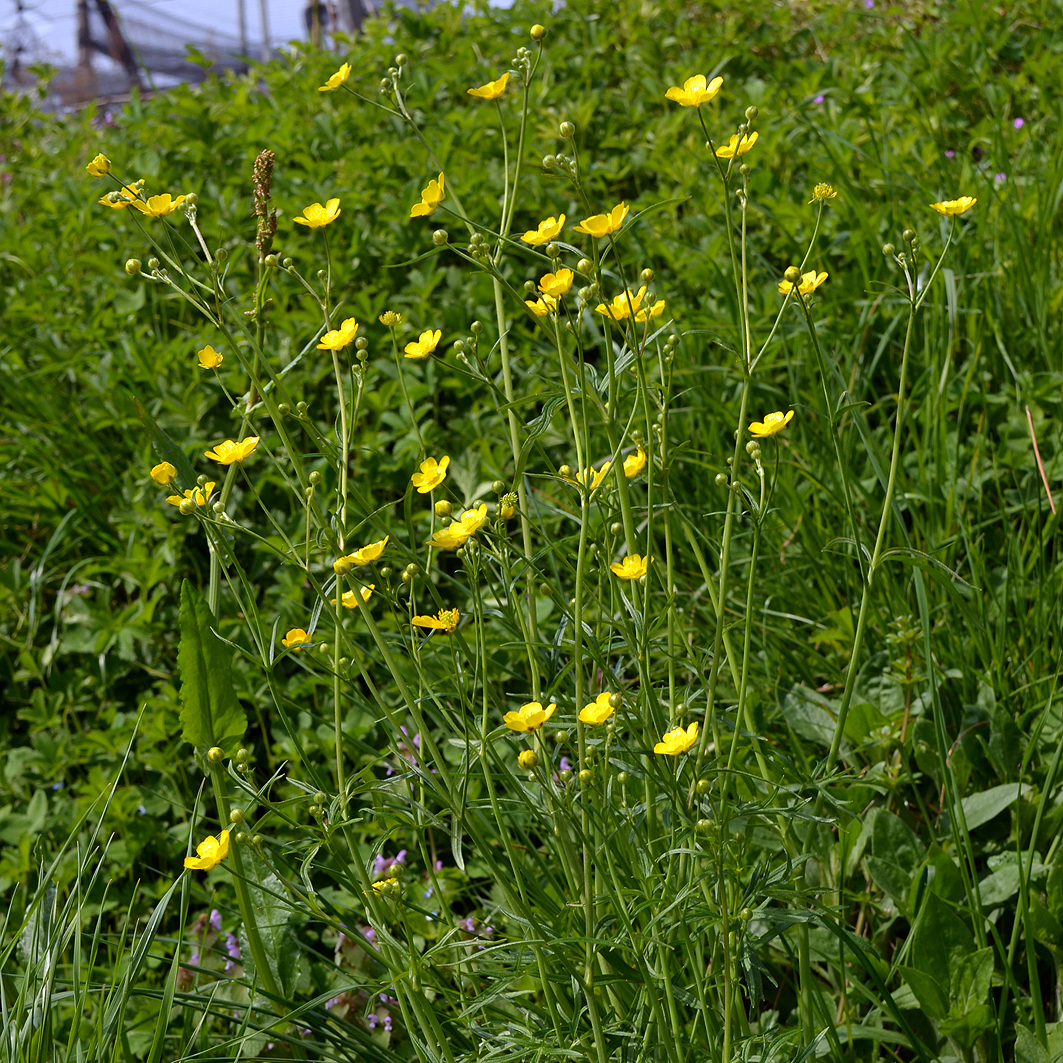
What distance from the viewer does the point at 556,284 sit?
3.02 ft

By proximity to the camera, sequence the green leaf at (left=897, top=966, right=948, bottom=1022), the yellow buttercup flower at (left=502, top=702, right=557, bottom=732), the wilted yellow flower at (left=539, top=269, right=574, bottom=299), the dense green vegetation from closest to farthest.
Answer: the yellow buttercup flower at (left=502, top=702, right=557, bottom=732) < the wilted yellow flower at (left=539, top=269, right=574, bottom=299) < the dense green vegetation < the green leaf at (left=897, top=966, right=948, bottom=1022)

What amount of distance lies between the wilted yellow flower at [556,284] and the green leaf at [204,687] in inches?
23.2

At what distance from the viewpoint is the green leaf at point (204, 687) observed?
1261mm

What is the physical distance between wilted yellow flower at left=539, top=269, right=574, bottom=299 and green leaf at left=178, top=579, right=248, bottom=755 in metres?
0.59

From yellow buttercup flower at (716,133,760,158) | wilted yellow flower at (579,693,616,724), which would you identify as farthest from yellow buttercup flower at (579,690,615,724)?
yellow buttercup flower at (716,133,760,158)

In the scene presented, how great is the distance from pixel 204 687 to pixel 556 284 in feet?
2.25

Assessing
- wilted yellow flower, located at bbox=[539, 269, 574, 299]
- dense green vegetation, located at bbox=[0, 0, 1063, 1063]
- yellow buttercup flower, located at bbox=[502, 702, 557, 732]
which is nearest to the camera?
yellow buttercup flower, located at bbox=[502, 702, 557, 732]

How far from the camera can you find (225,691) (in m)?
1.29

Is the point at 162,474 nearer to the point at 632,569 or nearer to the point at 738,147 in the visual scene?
the point at 632,569

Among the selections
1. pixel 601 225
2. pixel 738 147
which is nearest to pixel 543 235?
pixel 601 225

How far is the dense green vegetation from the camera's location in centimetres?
102

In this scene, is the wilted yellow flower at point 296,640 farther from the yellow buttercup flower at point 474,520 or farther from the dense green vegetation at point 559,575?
the yellow buttercup flower at point 474,520

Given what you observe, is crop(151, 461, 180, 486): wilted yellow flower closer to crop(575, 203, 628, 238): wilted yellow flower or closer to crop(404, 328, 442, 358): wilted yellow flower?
crop(404, 328, 442, 358): wilted yellow flower

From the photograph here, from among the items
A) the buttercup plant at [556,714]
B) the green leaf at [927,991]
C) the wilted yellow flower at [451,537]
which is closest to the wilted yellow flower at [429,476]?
the buttercup plant at [556,714]
